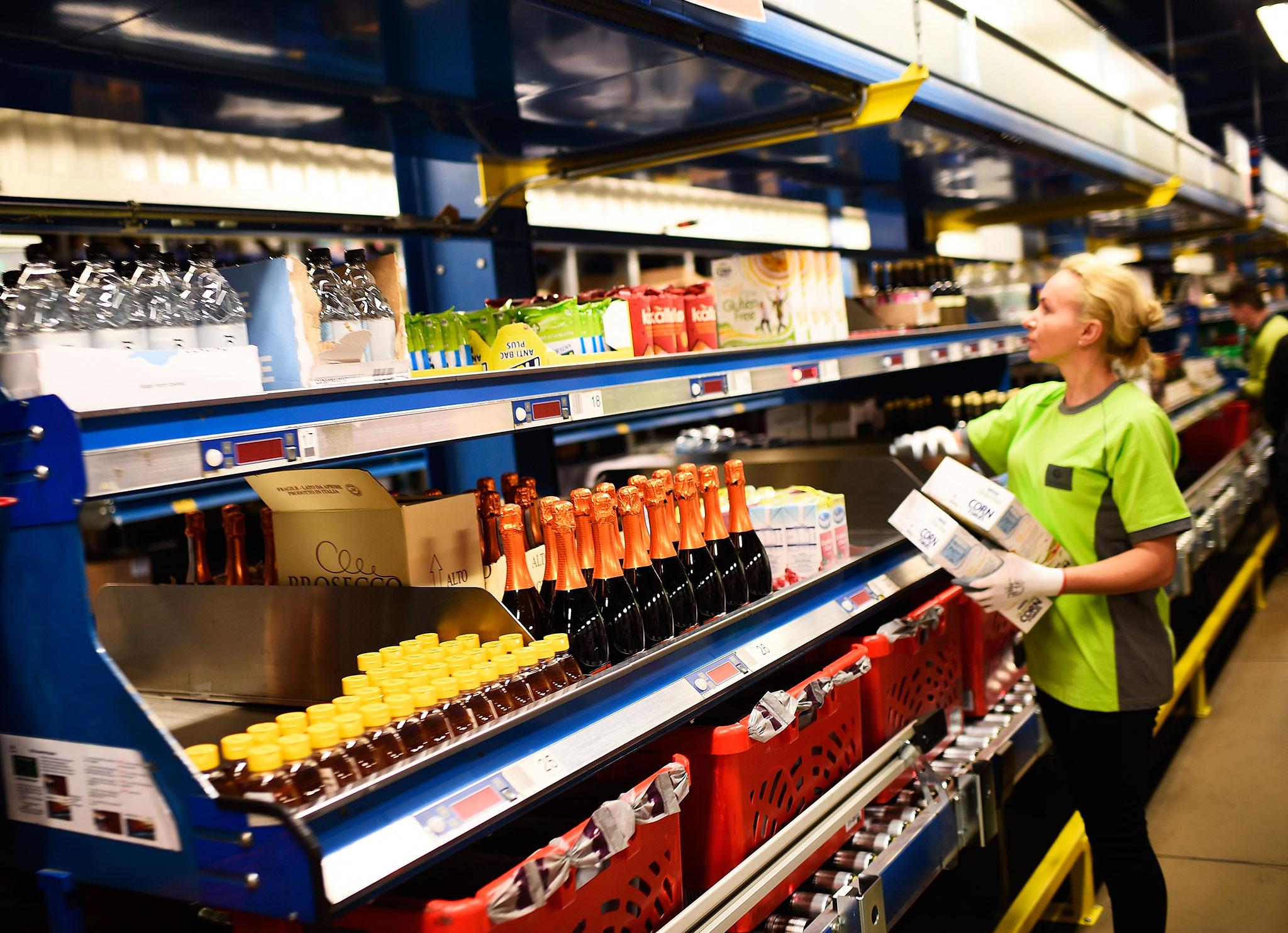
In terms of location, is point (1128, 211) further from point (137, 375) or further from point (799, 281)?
point (137, 375)

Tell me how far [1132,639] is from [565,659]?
A: 5.35 ft

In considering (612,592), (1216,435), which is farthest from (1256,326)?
(612,592)

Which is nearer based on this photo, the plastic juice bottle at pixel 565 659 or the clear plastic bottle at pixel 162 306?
the clear plastic bottle at pixel 162 306

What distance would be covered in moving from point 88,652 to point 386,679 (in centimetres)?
39

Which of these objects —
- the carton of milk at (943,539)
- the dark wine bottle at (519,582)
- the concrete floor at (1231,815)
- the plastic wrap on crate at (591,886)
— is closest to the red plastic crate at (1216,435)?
the concrete floor at (1231,815)

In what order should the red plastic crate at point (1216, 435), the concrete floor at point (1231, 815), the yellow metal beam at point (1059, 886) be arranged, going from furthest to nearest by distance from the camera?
the red plastic crate at point (1216, 435) < the concrete floor at point (1231, 815) < the yellow metal beam at point (1059, 886)

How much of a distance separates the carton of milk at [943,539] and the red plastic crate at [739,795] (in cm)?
51

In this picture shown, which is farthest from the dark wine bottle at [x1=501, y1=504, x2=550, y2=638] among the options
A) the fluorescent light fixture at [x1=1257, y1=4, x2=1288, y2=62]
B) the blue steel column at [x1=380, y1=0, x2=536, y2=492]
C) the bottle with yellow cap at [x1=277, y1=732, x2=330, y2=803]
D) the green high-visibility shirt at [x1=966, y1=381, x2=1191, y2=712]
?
the fluorescent light fixture at [x1=1257, y1=4, x2=1288, y2=62]

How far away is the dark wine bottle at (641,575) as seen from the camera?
81.2 inches

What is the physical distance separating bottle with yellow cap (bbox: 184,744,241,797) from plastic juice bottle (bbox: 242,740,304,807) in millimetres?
21

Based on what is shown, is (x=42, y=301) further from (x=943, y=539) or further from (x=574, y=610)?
(x=943, y=539)

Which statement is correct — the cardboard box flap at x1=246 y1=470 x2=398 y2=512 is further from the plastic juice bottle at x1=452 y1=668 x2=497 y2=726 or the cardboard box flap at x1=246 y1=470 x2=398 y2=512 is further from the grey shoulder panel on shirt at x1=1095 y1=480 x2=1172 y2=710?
the grey shoulder panel on shirt at x1=1095 y1=480 x2=1172 y2=710

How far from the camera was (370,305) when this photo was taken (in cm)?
172

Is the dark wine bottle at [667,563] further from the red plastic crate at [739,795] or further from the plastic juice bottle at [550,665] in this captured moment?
the plastic juice bottle at [550,665]
